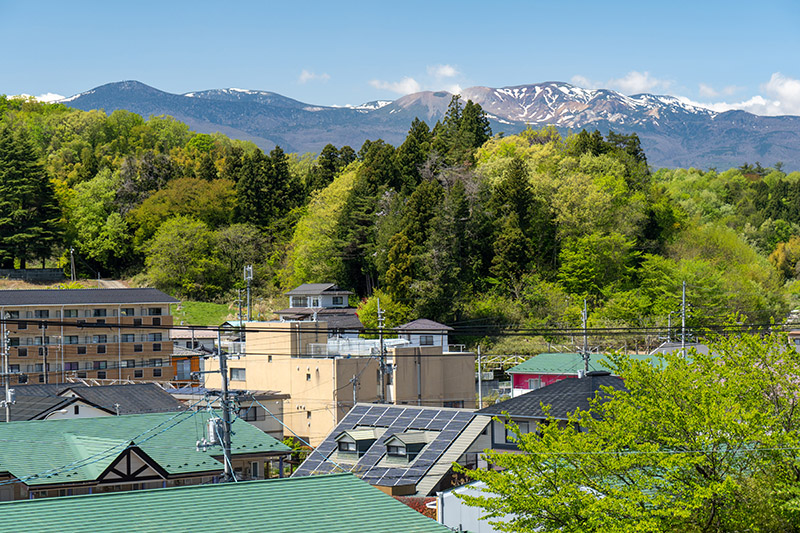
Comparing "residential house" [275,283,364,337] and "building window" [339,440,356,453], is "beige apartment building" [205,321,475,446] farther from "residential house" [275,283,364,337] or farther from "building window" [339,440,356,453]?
"residential house" [275,283,364,337]

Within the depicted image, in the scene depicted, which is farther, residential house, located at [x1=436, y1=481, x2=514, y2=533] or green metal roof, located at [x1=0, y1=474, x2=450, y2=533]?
residential house, located at [x1=436, y1=481, x2=514, y2=533]

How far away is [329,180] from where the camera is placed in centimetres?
7419

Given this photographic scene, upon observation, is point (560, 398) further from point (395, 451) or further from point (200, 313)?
point (200, 313)

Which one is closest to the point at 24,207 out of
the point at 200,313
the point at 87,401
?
the point at 200,313

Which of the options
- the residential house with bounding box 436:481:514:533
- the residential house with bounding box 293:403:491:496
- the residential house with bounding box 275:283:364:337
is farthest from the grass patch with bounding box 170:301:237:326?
the residential house with bounding box 436:481:514:533

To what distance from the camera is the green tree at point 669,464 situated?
1330 cm

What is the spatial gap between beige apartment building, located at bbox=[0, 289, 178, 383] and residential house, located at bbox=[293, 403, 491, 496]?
27171mm

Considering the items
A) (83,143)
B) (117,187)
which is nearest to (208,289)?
(117,187)

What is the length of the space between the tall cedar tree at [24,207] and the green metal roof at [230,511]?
2423 inches

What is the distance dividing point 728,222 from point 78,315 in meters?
56.9

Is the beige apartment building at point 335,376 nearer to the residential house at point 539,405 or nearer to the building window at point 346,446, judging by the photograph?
the building window at point 346,446

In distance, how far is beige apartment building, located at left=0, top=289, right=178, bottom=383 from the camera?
50.6 m

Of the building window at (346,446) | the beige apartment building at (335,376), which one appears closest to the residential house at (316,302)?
the beige apartment building at (335,376)

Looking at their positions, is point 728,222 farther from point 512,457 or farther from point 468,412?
point 512,457
